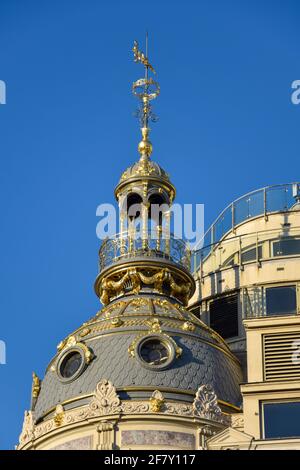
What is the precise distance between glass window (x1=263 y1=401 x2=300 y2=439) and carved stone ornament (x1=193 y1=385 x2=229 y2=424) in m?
3.00

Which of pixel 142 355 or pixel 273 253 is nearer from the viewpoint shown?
pixel 142 355

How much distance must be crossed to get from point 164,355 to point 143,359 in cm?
91

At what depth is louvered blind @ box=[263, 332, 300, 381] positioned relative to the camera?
210 feet

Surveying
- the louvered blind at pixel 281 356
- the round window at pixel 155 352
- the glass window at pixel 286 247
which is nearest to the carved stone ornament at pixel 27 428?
the round window at pixel 155 352

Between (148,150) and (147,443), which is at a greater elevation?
(148,150)

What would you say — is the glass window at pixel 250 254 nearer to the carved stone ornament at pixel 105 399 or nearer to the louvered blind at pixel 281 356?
the louvered blind at pixel 281 356

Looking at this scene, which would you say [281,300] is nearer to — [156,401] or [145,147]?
[145,147]

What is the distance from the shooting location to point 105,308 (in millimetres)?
70812

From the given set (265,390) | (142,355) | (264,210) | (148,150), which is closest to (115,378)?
(142,355)

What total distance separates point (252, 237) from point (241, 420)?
59.8 ft

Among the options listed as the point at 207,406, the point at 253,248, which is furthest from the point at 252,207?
the point at 207,406

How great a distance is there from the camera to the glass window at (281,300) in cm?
7269

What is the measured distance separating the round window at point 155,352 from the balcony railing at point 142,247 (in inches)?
244

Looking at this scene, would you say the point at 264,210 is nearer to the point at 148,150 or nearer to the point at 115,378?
the point at 148,150
